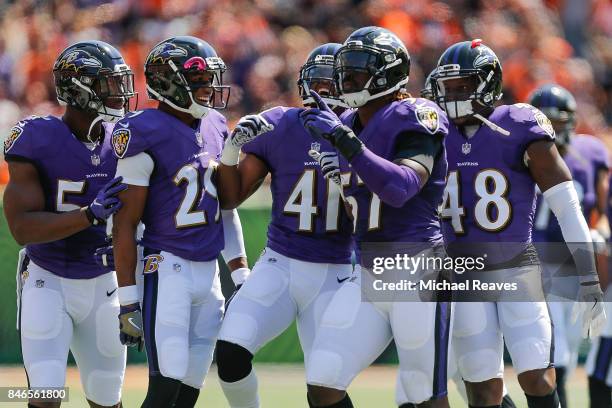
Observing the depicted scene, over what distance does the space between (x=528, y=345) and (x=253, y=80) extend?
6.42 meters

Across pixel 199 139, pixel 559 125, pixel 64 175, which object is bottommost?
pixel 559 125

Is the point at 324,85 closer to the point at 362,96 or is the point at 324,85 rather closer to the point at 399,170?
the point at 362,96

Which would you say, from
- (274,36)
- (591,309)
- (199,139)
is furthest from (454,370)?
(274,36)

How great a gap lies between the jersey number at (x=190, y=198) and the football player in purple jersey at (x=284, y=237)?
0.61 ft

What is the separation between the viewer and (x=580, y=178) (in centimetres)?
770

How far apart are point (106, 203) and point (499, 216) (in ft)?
6.03

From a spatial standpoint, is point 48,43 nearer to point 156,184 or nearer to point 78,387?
point 78,387

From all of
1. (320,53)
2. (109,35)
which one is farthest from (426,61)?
(320,53)

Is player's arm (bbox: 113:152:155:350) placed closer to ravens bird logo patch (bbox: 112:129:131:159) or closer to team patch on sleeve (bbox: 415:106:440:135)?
ravens bird logo patch (bbox: 112:129:131:159)

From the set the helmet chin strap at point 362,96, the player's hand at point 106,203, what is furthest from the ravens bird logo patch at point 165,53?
the helmet chin strap at point 362,96

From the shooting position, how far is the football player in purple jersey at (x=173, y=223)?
5.29m

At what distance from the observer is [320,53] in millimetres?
6008

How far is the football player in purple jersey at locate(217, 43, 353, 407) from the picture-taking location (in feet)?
18.2

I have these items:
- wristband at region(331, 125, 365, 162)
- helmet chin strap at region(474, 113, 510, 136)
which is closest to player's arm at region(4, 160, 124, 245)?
wristband at region(331, 125, 365, 162)
